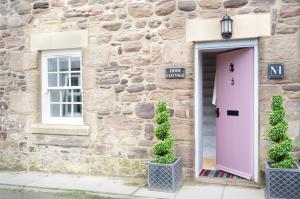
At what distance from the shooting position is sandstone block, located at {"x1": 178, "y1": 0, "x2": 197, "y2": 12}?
621cm

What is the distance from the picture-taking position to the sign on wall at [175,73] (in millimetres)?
6258

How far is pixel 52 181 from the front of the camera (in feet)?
21.9

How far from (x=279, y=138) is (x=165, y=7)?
2981mm

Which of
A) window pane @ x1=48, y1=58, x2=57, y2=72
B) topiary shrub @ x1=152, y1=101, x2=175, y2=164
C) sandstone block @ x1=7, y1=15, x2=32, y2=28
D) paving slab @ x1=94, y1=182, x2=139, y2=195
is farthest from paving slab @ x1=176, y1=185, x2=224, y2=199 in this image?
sandstone block @ x1=7, y1=15, x2=32, y2=28

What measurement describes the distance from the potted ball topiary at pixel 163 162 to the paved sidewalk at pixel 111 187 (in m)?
0.14

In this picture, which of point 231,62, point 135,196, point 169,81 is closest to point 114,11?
point 169,81

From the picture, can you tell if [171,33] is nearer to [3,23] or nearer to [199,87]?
[199,87]

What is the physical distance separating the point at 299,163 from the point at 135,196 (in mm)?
2660

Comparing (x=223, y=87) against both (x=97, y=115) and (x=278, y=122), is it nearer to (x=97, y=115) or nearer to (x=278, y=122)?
(x=278, y=122)

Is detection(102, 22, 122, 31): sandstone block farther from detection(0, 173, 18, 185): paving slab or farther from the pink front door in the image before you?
detection(0, 173, 18, 185): paving slab

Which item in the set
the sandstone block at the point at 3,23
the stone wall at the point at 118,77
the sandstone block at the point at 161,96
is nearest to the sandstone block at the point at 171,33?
the stone wall at the point at 118,77

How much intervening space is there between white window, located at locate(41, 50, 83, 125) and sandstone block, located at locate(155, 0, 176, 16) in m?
1.86

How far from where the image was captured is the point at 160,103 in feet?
19.6

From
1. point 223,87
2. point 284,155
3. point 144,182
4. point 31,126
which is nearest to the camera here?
point 284,155
